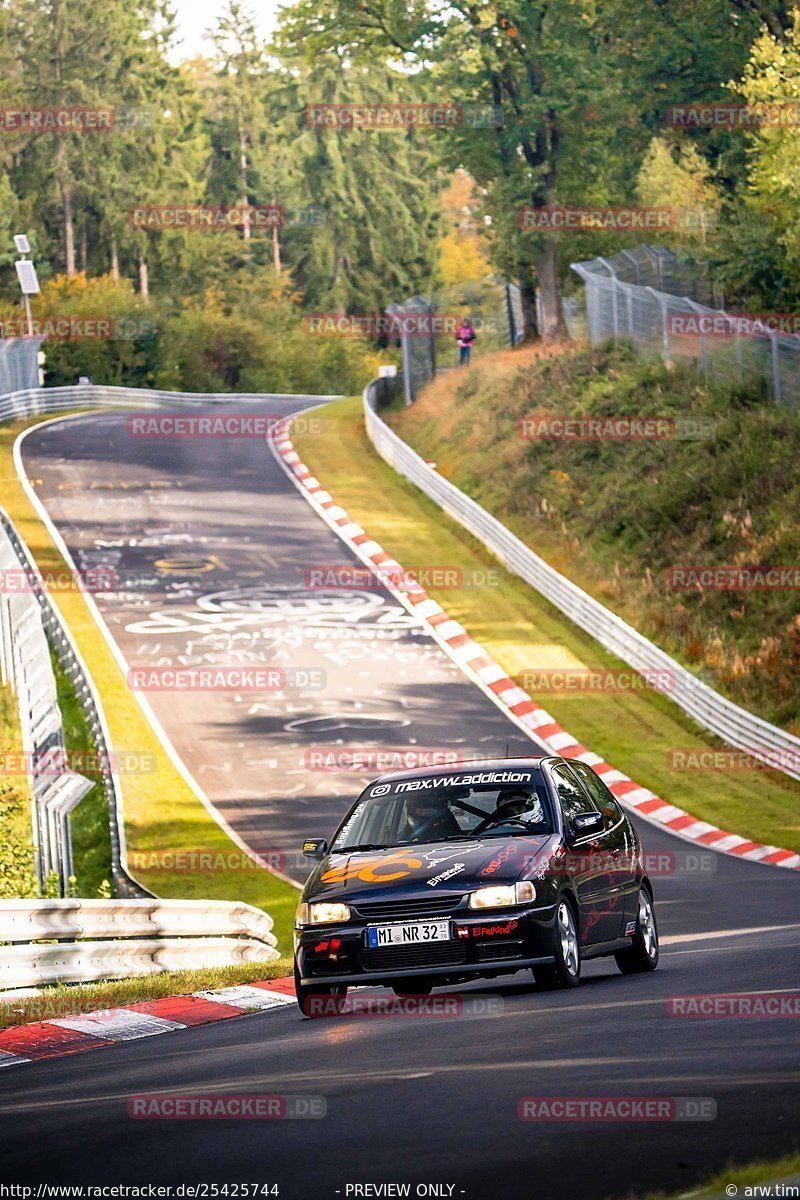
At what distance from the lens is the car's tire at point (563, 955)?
10704mm

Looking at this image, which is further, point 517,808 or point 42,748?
point 42,748

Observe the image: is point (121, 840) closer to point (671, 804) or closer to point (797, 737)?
point (671, 804)

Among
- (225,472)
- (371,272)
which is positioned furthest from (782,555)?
(371,272)

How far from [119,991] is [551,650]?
67.8 ft

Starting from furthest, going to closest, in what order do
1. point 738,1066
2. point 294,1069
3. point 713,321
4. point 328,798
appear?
point 713,321, point 328,798, point 294,1069, point 738,1066

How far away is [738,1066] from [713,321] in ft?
111

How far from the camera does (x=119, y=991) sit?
12102 mm

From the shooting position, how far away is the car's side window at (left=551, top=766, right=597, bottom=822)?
38.3 feet

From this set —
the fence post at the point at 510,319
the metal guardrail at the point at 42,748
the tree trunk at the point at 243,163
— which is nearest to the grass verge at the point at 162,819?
the metal guardrail at the point at 42,748

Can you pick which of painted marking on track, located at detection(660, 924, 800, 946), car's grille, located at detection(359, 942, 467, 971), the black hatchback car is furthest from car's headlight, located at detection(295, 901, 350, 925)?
painted marking on track, located at detection(660, 924, 800, 946)

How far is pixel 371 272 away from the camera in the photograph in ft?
368

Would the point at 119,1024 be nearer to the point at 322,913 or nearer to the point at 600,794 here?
the point at 322,913

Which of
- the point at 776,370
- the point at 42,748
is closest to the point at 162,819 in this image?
the point at 42,748

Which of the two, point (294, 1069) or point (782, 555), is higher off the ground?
point (294, 1069)
